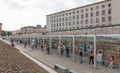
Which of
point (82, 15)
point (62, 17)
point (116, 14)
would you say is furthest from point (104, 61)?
point (62, 17)

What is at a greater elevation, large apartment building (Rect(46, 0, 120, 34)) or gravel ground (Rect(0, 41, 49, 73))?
large apartment building (Rect(46, 0, 120, 34))

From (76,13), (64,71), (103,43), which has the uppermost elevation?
(76,13)

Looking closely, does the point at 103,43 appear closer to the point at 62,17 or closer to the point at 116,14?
the point at 116,14

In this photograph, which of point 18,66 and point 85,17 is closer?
point 18,66

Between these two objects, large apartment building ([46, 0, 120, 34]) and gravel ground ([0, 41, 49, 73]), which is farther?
large apartment building ([46, 0, 120, 34])

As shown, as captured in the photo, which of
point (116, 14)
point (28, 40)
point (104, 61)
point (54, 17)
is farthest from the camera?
point (54, 17)

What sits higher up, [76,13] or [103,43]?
[76,13]

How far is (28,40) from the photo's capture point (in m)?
48.0

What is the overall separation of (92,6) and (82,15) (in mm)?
7164

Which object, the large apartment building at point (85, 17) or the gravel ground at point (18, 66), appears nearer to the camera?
the gravel ground at point (18, 66)

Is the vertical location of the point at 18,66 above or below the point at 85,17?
below

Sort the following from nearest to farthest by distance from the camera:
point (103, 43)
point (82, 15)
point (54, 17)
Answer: point (103, 43) → point (82, 15) → point (54, 17)

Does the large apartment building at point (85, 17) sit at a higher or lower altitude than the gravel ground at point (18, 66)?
higher

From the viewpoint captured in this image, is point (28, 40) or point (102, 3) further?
point (102, 3)
